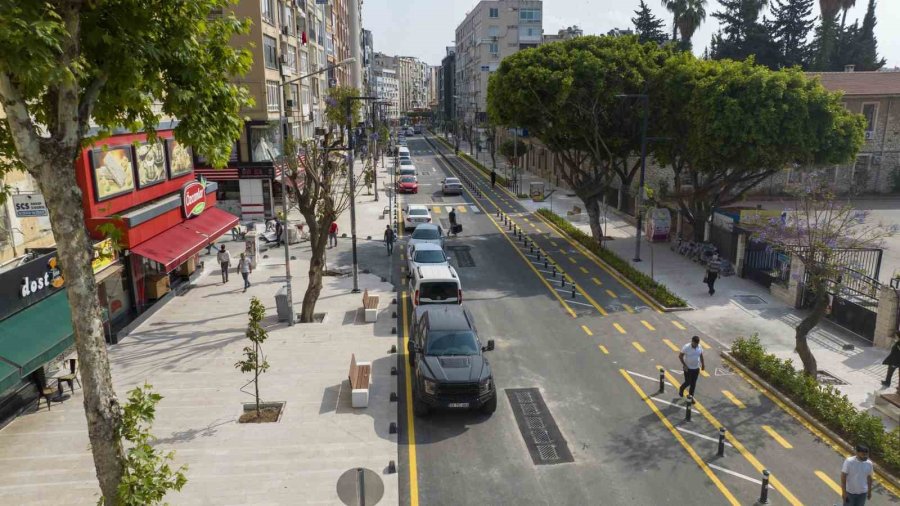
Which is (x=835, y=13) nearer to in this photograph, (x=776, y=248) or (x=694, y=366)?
(x=776, y=248)

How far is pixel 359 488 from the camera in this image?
810 cm

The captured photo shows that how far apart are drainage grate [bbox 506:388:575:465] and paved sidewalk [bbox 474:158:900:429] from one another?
25.1ft

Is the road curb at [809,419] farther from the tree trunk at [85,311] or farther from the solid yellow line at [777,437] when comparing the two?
the tree trunk at [85,311]

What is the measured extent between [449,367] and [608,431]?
13.1 ft

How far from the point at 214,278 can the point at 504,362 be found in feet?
52.8

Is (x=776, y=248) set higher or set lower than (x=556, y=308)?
higher

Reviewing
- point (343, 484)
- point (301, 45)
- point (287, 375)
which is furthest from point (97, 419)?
point (301, 45)

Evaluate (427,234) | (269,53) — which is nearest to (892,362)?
(427,234)

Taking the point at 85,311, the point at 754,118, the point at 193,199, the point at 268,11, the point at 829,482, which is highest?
the point at 268,11

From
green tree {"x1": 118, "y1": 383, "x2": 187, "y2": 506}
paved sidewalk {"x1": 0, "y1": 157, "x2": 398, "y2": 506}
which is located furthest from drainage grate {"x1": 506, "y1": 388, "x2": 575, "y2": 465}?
green tree {"x1": 118, "y1": 383, "x2": 187, "y2": 506}

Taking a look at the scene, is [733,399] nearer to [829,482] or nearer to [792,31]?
[829,482]

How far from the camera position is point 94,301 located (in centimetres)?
757

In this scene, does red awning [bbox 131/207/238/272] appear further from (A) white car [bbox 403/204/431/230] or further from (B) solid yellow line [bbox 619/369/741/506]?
(B) solid yellow line [bbox 619/369/741/506]

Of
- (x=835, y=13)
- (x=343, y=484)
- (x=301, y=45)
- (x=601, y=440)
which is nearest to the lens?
(x=343, y=484)
